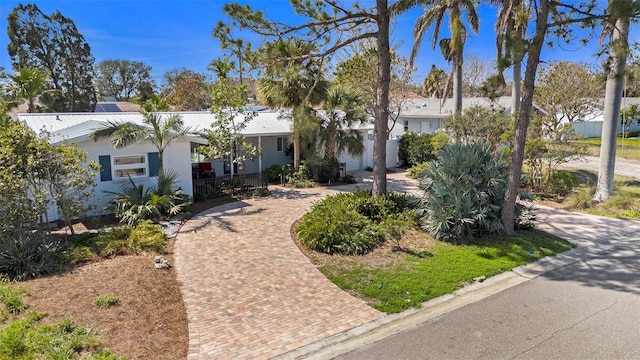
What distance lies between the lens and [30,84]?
61.9 ft

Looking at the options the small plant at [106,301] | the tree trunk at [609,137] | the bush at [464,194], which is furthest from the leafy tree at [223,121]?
the tree trunk at [609,137]

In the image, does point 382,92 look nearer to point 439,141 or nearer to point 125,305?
point 125,305

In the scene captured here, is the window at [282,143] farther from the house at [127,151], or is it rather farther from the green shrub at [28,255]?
the green shrub at [28,255]

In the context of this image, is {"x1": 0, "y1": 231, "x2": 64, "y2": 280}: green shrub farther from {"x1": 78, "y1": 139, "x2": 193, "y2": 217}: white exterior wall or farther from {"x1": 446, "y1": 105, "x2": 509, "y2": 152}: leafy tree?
{"x1": 446, "y1": 105, "x2": 509, "y2": 152}: leafy tree

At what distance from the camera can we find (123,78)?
198 feet

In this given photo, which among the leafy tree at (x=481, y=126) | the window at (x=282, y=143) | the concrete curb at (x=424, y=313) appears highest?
the leafy tree at (x=481, y=126)

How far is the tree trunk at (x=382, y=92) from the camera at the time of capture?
39.6 ft

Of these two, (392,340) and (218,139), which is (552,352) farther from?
(218,139)

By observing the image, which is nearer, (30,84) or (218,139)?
(218,139)

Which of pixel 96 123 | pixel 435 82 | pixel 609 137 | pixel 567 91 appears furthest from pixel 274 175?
pixel 435 82

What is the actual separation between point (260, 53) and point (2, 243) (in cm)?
765

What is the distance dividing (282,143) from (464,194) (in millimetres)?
12891

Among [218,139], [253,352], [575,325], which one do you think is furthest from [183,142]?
[575,325]

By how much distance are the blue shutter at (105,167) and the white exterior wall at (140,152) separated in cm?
10
